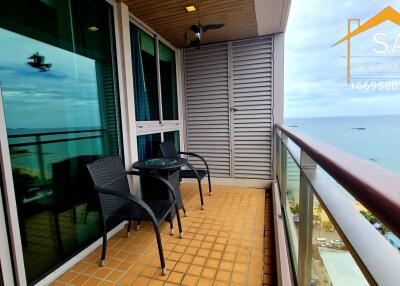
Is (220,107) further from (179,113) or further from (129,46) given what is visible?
(129,46)

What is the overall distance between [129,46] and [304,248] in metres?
2.55

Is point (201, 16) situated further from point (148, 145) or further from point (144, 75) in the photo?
point (148, 145)

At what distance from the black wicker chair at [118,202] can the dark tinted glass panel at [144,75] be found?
0.93m

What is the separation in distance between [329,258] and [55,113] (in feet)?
6.27

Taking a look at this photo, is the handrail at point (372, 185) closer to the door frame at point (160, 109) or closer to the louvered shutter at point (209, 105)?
the door frame at point (160, 109)

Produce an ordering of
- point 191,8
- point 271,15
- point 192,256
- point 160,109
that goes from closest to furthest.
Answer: point 192,256
point 191,8
point 271,15
point 160,109

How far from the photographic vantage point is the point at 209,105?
13.1 ft

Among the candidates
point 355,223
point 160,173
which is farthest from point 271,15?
point 355,223

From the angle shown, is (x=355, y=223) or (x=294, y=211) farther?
(x=294, y=211)

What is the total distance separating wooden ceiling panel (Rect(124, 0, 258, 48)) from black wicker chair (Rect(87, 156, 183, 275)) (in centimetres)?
178

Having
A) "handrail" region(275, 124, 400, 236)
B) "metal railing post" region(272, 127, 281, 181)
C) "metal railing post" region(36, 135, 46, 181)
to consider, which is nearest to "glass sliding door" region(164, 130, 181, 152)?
"metal railing post" region(272, 127, 281, 181)

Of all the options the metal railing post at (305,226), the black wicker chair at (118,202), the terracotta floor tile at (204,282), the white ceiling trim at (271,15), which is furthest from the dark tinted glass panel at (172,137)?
the metal railing post at (305,226)

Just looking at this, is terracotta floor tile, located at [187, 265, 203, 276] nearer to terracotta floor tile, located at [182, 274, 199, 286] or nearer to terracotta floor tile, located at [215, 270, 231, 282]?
terracotta floor tile, located at [182, 274, 199, 286]

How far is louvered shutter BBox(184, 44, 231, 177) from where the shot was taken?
12.7 ft
